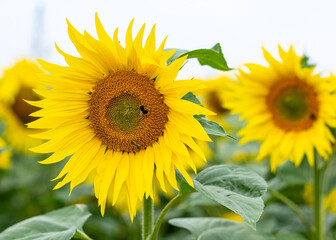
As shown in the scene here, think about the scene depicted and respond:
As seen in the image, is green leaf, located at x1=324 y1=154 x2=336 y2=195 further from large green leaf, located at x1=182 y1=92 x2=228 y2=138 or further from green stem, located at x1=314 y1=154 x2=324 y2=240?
large green leaf, located at x1=182 y1=92 x2=228 y2=138

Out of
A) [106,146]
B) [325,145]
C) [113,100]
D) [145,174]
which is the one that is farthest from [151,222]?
[325,145]

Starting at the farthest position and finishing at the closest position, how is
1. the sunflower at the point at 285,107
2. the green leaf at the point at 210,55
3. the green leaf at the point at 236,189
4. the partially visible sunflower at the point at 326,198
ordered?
1. the partially visible sunflower at the point at 326,198
2. the sunflower at the point at 285,107
3. the green leaf at the point at 210,55
4. the green leaf at the point at 236,189

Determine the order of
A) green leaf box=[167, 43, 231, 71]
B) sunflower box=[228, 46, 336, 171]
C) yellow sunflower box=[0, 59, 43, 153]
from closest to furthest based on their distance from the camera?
green leaf box=[167, 43, 231, 71]
sunflower box=[228, 46, 336, 171]
yellow sunflower box=[0, 59, 43, 153]

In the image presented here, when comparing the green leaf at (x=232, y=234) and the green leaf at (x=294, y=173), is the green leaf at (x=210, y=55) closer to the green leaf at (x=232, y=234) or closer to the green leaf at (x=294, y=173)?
the green leaf at (x=232, y=234)

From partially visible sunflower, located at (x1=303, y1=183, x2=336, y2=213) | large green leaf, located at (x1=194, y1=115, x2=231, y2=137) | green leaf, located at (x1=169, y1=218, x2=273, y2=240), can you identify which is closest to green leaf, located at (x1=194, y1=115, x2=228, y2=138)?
large green leaf, located at (x1=194, y1=115, x2=231, y2=137)

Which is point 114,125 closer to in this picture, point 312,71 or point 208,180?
point 208,180

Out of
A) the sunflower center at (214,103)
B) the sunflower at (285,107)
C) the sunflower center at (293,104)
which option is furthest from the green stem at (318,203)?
the sunflower center at (214,103)
